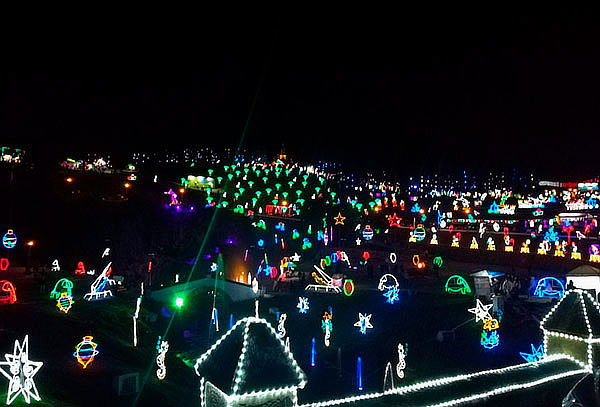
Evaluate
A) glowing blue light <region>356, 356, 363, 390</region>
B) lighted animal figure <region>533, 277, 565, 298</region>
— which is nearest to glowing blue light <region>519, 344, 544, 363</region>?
lighted animal figure <region>533, 277, 565, 298</region>

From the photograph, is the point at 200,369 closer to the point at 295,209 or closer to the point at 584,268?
the point at 584,268

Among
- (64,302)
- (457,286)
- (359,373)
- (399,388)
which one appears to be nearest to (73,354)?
(64,302)

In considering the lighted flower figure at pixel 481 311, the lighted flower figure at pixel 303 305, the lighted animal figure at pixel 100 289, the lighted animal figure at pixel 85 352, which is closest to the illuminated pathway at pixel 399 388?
the lighted animal figure at pixel 85 352

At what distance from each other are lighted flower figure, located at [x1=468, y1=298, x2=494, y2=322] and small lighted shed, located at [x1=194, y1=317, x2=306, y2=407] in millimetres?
18520

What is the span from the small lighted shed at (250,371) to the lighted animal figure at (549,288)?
79.7 feet

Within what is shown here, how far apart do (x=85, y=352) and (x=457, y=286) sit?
829 inches

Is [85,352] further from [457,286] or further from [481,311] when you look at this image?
[457,286]

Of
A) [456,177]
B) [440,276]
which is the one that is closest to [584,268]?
[440,276]

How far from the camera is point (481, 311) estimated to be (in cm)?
2255

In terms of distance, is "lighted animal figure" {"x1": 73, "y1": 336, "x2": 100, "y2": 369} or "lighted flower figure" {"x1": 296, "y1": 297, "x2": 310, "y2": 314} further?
"lighted flower figure" {"x1": 296, "y1": 297, "x2": 310, "y2": 314}

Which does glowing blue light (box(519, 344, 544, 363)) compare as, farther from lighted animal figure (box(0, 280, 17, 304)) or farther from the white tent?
lighted animal figure (box(0, 280, 17, 304))

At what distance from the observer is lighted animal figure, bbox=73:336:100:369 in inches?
619

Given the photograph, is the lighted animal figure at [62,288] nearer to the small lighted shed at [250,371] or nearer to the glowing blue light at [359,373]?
the glowing blue light at [359,373]

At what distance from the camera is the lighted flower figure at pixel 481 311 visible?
22.2m
